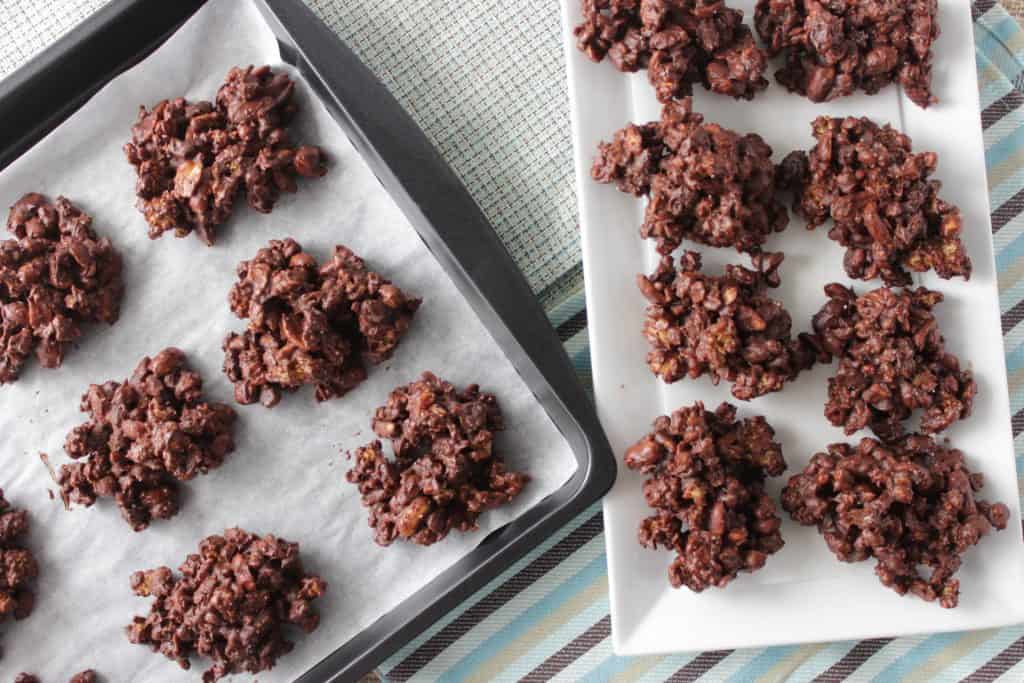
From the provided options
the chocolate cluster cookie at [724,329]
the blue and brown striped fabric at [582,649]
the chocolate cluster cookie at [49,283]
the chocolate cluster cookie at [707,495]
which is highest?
the chocolate cluster cookie at [49,283]

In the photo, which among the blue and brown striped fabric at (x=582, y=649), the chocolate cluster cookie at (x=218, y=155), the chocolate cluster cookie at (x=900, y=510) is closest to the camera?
the chocolate cluster cookie at (x=900, y=510)

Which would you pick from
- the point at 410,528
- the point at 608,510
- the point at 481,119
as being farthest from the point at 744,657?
the point at 481,119

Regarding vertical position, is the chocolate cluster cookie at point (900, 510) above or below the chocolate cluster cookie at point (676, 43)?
below

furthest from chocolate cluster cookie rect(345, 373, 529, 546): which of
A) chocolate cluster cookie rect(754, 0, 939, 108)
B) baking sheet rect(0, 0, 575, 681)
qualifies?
chocolate cluster cookie rect(754, 0, 939, 108)

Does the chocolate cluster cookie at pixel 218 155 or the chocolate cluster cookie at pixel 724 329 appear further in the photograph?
the chocolate cluster cookie at pixel 218 155

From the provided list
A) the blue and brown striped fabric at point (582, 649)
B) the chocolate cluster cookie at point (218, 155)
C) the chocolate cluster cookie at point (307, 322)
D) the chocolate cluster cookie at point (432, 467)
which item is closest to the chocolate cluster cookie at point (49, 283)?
the chocolate cluster cookie at point (218, 155)

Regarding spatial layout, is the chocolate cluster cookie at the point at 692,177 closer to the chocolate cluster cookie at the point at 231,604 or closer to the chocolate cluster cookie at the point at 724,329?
the chocolate cluster cookie at the point at 724,329

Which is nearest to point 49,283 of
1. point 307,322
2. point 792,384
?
point 307,322
